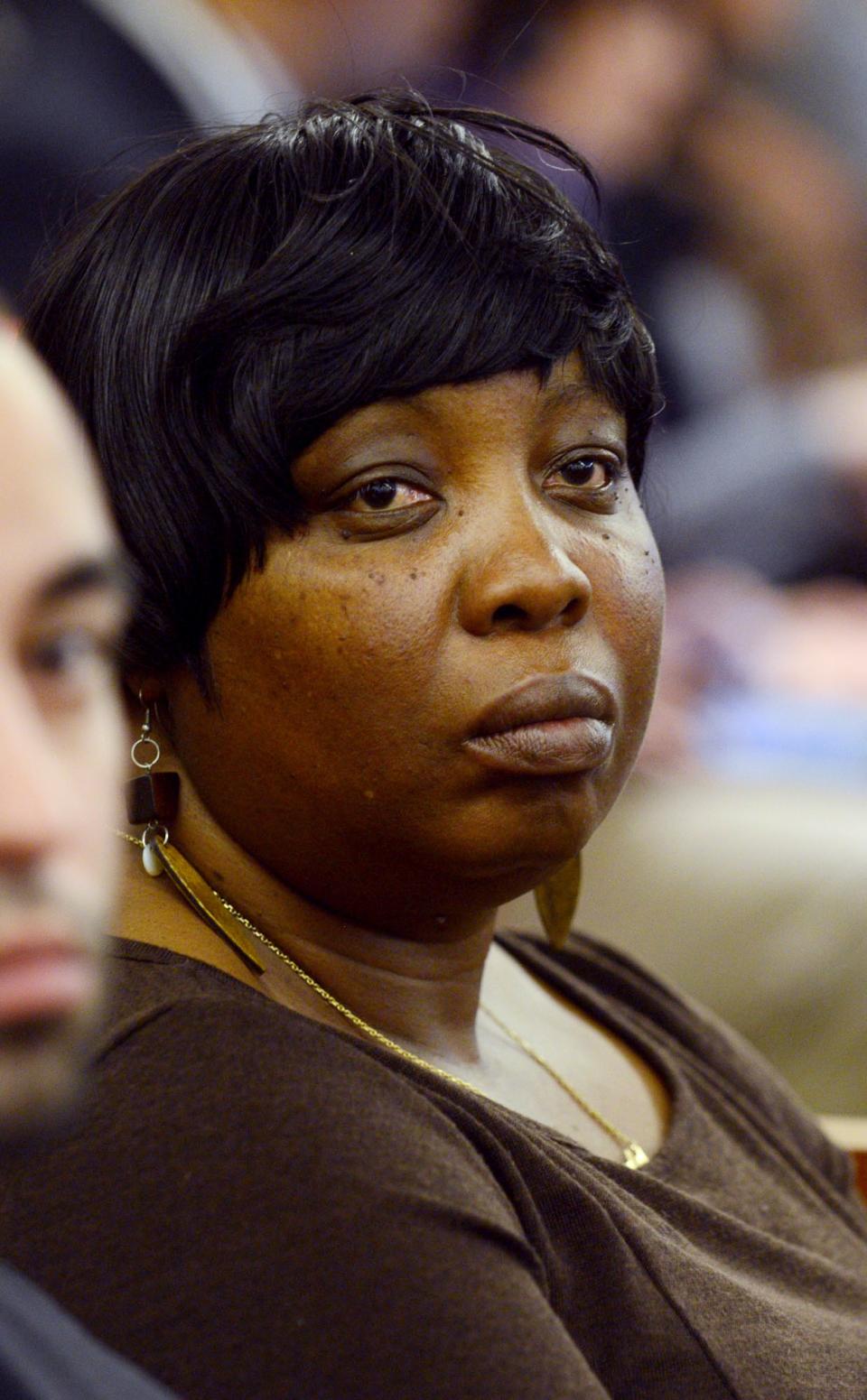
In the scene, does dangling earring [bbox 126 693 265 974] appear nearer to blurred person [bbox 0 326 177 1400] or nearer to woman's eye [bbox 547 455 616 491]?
woman's eye [bbox 547 455 616 491]

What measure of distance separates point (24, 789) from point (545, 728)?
0.48 m

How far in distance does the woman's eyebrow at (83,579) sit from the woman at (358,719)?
365mm

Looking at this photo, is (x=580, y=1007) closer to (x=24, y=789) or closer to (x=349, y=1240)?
(x=349, y=1240)

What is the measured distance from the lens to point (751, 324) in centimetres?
259

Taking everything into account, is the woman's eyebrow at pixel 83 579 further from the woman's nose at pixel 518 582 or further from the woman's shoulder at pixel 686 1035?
the woman's shoulder at pixel 686 1035

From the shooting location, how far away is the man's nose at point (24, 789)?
1.06ft

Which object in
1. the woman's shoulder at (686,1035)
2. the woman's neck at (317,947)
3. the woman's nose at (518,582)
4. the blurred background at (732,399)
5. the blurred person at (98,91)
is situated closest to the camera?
the woman's nose at (518,582)

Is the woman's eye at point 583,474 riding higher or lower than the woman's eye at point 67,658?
lower

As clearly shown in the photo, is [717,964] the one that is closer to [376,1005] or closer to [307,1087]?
[376,1005]

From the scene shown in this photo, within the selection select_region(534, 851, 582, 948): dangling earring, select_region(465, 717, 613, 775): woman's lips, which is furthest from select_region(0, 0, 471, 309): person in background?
select_region(534, 851, 582, 948): dangling earring

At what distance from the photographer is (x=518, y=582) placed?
0.76 meters

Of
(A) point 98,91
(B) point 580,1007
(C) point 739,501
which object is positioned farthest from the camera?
(C) point 739,501

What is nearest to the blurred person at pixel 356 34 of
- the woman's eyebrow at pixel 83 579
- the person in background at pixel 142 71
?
the person in background at pixel 142 71

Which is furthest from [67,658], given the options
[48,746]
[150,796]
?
[150,796]
